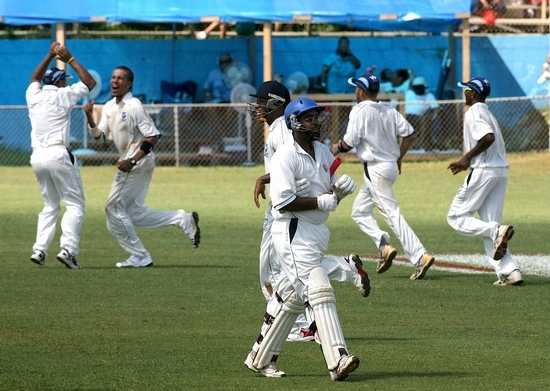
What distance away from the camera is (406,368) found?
780 cm

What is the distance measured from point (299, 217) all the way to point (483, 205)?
526 cm

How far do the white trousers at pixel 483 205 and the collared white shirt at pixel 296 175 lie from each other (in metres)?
4.68

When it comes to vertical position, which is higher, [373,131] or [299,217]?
[299,217]

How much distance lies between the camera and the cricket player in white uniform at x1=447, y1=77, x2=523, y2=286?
11898 millimetres

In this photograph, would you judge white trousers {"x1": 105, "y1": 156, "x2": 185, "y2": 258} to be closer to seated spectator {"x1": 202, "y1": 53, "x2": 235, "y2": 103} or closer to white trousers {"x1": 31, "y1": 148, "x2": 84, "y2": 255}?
white trousers {"x1": 31, "y1": 148, "x2": 84, "y2": 255}

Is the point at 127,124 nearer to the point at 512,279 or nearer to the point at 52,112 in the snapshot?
the point at 52,112

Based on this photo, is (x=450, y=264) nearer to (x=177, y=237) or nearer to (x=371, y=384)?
(x=177, y=237)

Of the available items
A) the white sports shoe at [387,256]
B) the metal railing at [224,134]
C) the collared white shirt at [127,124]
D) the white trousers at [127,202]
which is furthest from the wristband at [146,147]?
the metal railing at [224,134]

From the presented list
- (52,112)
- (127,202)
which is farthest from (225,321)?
(52,112)

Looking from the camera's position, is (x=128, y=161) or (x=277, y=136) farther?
(x=128, y=161)

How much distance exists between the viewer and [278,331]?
752cm

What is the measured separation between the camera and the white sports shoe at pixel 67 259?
42.6 feet

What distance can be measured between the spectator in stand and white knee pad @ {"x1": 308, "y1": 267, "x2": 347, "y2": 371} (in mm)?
22452

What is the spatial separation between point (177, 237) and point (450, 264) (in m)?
4.69
